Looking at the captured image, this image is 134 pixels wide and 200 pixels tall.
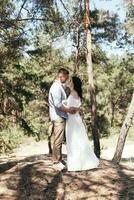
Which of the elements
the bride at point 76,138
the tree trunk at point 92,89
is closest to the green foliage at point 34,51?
the tree trunk at point 92,89

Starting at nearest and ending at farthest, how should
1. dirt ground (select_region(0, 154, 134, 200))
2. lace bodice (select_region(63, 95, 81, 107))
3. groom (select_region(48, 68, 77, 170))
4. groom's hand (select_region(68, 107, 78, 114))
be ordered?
dirt ground (select_region(0, 154, 134, 200)) → groom (select_region(48, 68, 77, 170)) → groom's hand (select_region(68, 107, 78, 114)) → lace bodice (select_region(63, 95, 81, 107))

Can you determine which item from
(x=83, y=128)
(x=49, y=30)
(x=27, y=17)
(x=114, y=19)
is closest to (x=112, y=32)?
(x=114, y=19)

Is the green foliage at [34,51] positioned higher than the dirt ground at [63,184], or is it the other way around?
the green foliage at [34,51]

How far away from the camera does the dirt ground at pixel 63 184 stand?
28.5 ft

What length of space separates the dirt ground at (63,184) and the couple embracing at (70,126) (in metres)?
0.26

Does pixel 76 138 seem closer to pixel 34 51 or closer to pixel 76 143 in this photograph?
pixel 76 143

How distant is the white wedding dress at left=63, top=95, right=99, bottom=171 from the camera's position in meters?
10.3

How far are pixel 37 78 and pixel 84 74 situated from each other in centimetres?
424

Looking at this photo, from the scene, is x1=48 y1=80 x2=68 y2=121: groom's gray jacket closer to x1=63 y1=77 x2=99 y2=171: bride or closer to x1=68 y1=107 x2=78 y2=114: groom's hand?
x1=68 y1=107 x2=78 y2=114: groom's hand

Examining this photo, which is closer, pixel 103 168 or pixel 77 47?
pixel 103 168

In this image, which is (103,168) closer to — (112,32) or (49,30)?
(49,30)

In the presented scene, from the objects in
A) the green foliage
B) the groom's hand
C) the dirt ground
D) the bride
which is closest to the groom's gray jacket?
the groom's hand

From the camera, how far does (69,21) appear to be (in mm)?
18594

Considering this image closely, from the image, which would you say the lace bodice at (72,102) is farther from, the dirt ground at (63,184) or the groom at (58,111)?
the dirt ground at (63,184)
